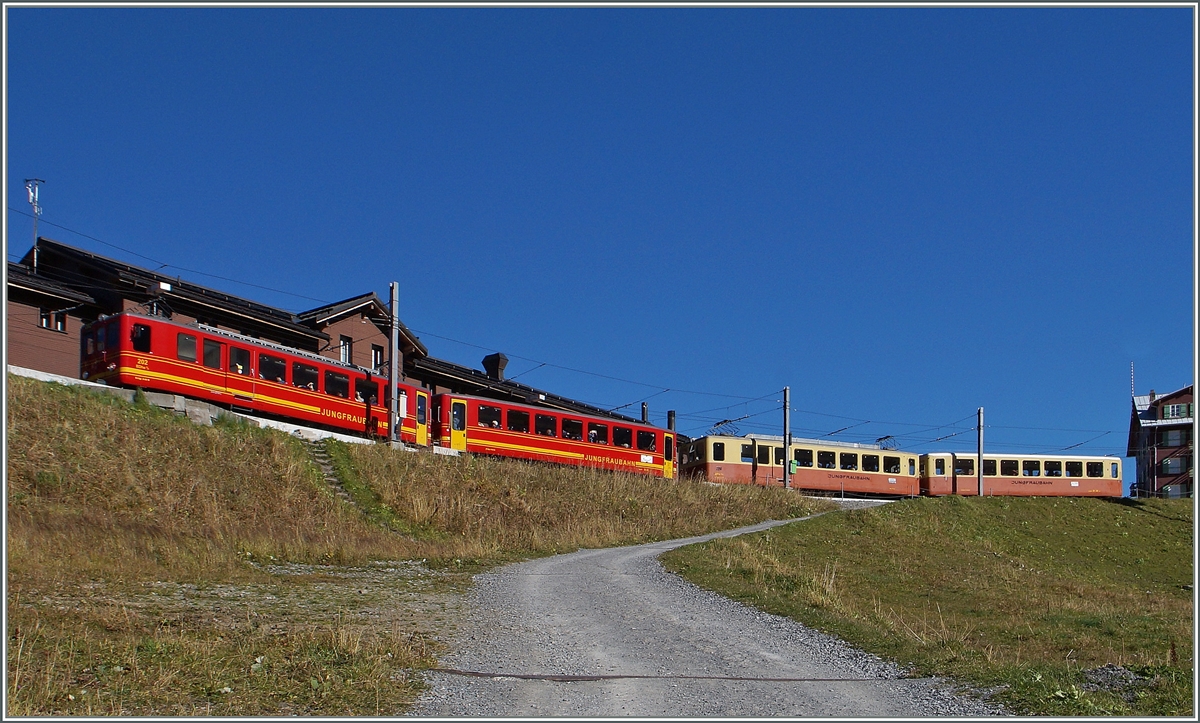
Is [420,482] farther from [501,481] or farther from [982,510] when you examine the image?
[982,510]

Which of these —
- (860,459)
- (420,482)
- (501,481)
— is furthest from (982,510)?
(420,482)

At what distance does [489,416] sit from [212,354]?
12.5m

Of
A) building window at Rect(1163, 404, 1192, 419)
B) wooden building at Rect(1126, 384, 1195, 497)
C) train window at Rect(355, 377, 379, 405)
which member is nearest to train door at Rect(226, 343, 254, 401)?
train window at Rect(355, 377, 379, 405)

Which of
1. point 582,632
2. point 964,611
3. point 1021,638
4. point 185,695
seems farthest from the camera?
point 964,611

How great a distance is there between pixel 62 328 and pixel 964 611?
111 ft

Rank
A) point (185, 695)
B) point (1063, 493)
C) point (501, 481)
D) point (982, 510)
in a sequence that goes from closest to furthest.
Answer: point (185, 695) < point (501, 481) < point (982, 510) < point (1063, 493)

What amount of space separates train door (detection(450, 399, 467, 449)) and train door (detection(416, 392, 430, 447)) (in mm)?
946

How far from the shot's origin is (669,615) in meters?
15.5

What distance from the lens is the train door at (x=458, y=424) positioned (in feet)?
132

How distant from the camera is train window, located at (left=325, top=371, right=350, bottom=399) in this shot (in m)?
36.1

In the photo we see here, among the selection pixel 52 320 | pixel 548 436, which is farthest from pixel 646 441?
pixel 52 320

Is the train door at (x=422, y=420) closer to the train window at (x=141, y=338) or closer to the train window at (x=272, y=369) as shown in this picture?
the train window at (x=272, y=369)

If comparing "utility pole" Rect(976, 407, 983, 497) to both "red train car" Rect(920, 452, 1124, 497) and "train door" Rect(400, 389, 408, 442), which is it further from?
"train door" Rect(400, 389, 408, 442)

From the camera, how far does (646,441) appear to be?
48000mm
